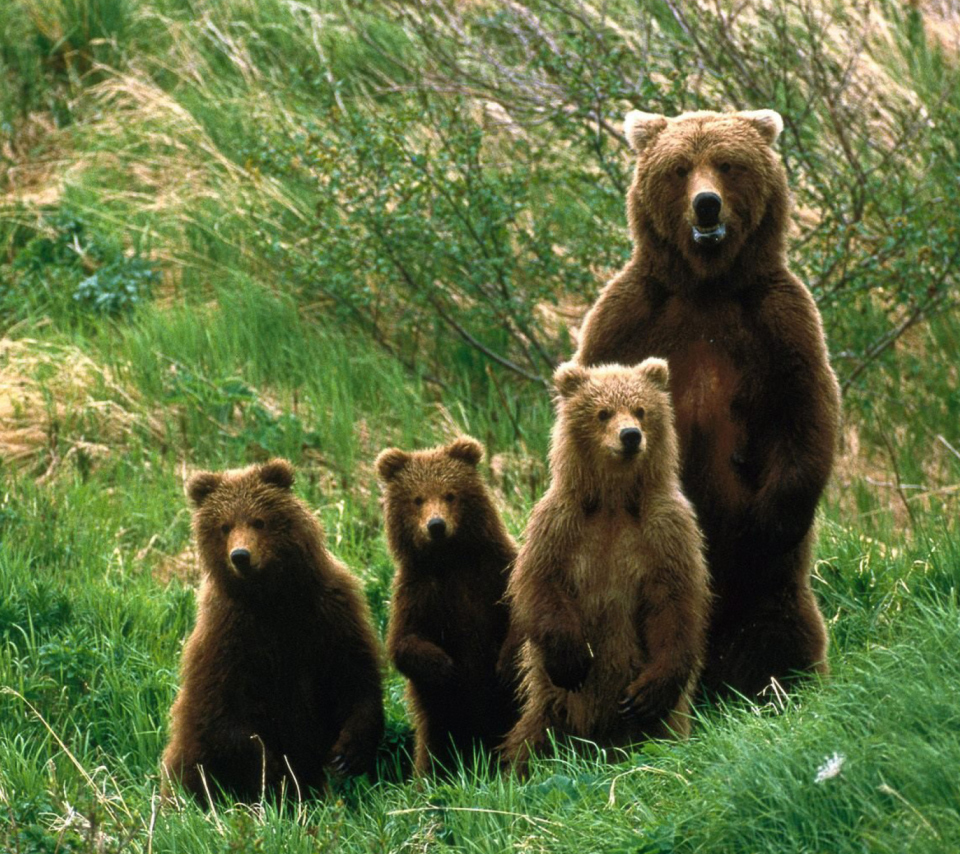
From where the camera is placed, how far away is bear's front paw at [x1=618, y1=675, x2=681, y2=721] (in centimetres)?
462

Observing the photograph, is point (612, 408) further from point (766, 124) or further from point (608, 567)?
point (766, 124)

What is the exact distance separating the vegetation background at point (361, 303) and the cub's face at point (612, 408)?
832 millimetres

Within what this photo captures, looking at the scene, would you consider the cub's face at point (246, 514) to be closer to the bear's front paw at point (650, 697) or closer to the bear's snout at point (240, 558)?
the bear's snout at point (240, 558)

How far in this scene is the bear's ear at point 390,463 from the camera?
17.7 feet

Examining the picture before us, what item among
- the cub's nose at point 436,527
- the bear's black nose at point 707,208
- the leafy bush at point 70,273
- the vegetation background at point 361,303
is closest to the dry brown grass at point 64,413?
the vegetation background at point 361,303

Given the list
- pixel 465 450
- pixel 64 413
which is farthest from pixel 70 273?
pixel 465 450

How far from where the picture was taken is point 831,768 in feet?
12.5

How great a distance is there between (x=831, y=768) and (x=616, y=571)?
109 centimetres

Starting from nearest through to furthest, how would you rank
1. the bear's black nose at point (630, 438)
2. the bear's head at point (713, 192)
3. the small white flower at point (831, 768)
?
the small white flower at point (831, 768) → the bear's black nose at point (630, 438) → the bear's head at point (713, 192)

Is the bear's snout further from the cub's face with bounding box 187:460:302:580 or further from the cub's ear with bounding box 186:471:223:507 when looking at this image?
the cub's ear with bounding box 186:471:223:507

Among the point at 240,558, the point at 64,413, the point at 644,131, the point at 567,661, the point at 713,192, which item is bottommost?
the point at 64,413

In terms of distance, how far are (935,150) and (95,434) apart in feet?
16.6

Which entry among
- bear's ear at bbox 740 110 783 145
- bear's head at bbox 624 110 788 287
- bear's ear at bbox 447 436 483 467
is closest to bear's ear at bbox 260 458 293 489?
bear's ear at bbox 447 436 483 467

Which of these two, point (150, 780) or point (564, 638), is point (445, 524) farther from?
point (150, 780)
